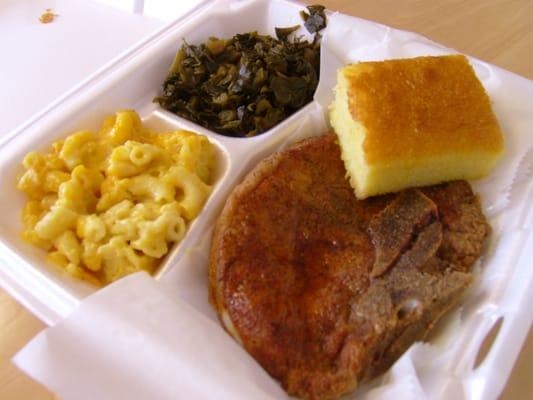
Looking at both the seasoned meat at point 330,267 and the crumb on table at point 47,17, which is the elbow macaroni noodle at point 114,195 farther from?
the crumb on table at point 47,17

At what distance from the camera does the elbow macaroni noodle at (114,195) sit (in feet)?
4.93

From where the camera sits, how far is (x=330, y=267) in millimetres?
1403

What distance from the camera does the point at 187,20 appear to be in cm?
222

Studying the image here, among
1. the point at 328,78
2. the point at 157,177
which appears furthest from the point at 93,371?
the point at 328,78

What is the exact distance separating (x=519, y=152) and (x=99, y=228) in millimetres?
1300

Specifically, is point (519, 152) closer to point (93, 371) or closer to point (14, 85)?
point (93, 371)

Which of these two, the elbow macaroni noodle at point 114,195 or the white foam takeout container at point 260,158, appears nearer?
the white foam takeout container at point 260,158

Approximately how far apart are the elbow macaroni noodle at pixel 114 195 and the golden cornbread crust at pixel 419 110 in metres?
0.54

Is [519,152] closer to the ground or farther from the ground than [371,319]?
farther from the ground

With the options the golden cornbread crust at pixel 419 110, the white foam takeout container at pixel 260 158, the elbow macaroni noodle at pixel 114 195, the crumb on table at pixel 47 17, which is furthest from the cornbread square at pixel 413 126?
the crumb on table at pixel 47 17

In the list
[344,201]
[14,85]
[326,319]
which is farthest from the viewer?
[14,85]

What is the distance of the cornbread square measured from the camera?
153cm

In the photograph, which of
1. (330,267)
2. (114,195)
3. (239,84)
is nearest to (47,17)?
(239,84)

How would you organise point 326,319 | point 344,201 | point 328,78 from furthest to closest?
1. point 328,78
2. point 344,201
3. point 326,319
